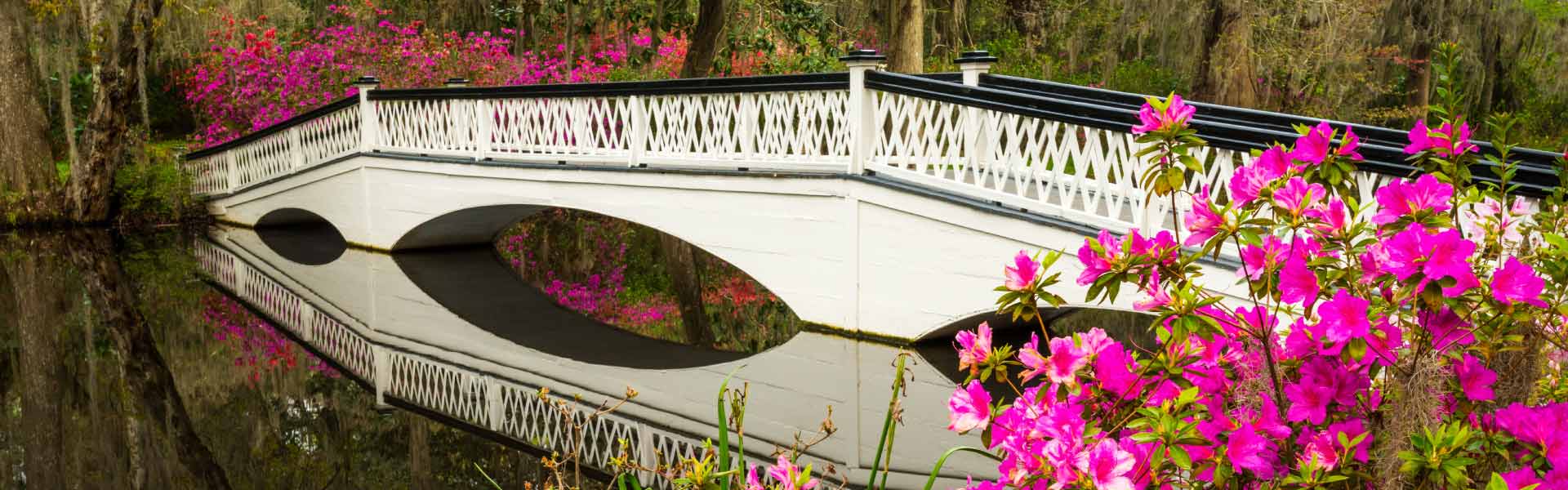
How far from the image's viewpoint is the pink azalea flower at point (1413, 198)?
2.44 metres

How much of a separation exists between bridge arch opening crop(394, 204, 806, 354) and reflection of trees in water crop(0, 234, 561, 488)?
240cm

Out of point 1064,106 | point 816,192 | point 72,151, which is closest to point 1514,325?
point 1064,106

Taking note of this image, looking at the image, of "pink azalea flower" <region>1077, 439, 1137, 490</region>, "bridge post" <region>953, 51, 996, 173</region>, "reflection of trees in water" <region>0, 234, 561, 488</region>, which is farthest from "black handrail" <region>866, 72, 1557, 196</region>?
"reflection of trees in water" <region>0, 234, 561, 488</region>

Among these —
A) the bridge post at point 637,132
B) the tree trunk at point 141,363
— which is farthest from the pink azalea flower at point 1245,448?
the bridge post at point 637,132

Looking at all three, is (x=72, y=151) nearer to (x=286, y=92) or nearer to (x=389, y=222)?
(x=286, y=92)

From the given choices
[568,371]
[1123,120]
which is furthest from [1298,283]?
[568,371]

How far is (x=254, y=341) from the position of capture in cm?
866

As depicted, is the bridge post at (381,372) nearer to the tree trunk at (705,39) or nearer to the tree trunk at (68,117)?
the tree trunk at (705,39)

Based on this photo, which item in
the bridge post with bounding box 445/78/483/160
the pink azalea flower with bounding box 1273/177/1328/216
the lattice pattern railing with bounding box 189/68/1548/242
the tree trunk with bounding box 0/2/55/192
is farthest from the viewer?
the tree trunk with bounding box 0/2/55/192

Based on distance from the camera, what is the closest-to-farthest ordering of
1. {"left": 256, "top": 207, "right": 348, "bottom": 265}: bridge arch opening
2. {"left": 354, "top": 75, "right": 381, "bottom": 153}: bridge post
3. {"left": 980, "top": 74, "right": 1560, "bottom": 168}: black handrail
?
{"left": 980, "top": 74, "right": 1560, "bottom": 168}: black handrail < {"left": 354, "top": 75, "right": 381, "bottom": 153}: bridge post < {"left": 256, "top": 207, "right": 348, "bottom": 265}: bridge arch opening

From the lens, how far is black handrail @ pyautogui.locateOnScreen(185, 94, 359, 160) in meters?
13.8

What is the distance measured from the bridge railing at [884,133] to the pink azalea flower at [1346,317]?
100 cm

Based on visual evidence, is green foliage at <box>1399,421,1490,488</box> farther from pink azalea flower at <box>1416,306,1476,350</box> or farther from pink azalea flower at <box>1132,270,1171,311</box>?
pink azalea flower at <box>1132,270,1171,311</box>

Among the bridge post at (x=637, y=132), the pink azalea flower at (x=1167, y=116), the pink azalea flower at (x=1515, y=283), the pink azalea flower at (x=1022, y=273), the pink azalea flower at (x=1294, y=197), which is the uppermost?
the pink azalea flower at (x=1167, y=116)
